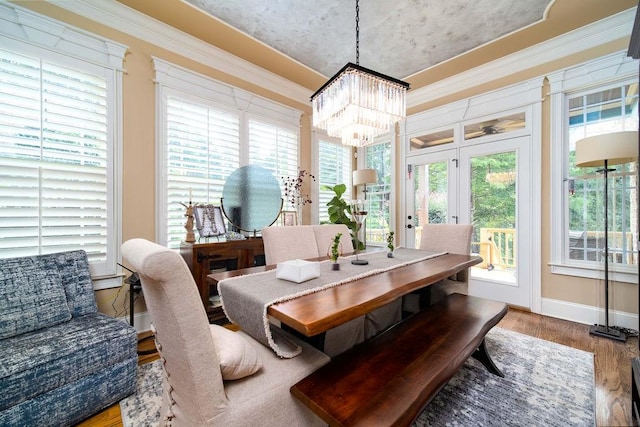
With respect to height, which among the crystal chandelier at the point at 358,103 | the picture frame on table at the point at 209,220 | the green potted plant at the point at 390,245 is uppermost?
the crystal chandelier at the point at 358,103

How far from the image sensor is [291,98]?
12.5ft

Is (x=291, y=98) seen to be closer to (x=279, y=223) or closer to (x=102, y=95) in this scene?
(x=279, y=223)

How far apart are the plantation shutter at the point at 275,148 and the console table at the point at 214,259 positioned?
1.10 metres

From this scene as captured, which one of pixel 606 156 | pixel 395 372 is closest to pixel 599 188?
pixel 606 156

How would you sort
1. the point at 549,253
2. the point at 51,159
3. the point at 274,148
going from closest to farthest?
the point at 51,159 → the point at 549,253 → the point at 274,148

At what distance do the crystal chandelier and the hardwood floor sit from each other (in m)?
1.92

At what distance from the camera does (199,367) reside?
0.90 m

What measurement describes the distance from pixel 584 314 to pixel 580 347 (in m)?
0.69

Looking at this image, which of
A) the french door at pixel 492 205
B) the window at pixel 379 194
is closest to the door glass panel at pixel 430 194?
the french door at pixel 492 205

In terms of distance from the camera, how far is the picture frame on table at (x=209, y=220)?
2.72m

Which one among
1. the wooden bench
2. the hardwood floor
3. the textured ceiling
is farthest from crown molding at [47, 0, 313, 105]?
the wooden bench

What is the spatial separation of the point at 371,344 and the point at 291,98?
11.2 ft

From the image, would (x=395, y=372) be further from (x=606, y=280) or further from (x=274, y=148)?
(x=274, y=148)

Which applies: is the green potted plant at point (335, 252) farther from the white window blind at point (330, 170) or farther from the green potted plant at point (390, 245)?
the white window blind at point (330, 170)
